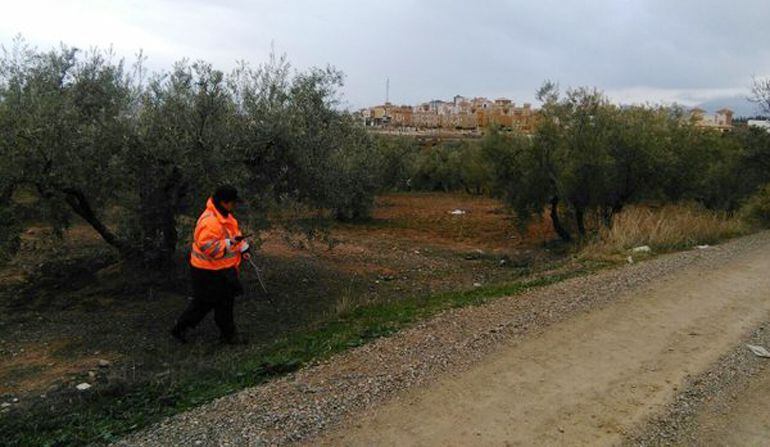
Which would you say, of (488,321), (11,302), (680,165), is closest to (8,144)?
(11,302)

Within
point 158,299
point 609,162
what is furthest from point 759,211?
point 158,299

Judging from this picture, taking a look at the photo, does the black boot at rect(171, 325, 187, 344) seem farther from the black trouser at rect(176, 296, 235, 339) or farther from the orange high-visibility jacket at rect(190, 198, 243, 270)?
the orange high-visibility jacket at rect(190, 198, 243, 270)

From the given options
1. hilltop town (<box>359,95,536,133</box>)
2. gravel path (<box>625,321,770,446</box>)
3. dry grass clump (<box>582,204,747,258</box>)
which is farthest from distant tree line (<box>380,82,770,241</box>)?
hilltop town (<box>359,95,536,133</box>)

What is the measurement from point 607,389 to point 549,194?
12.0m

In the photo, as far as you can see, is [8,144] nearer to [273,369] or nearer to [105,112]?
[105,112]

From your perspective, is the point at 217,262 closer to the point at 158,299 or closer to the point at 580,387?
the point at 158,299

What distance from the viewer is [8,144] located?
25.1 ft

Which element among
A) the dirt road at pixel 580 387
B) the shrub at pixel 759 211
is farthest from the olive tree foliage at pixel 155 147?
the shrub at pixel 759 211

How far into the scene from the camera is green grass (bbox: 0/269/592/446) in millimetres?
4676

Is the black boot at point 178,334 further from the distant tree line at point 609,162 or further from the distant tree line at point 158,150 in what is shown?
the distant tree line at point 609,162

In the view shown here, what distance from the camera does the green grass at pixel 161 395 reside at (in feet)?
15.3

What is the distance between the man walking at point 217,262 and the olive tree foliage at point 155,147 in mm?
1348

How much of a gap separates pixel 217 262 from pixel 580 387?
4.21m

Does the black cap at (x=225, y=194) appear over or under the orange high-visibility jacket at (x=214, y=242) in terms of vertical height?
over
